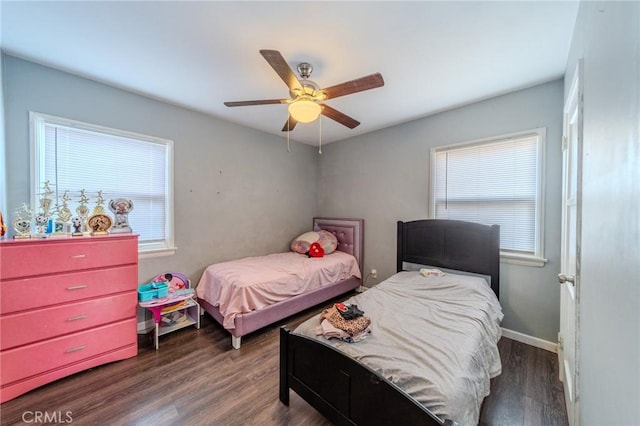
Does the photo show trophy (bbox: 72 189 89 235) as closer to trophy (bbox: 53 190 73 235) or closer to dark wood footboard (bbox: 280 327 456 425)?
trophy (bbox: 53 190 73 235)

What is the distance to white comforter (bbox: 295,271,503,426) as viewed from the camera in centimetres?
110

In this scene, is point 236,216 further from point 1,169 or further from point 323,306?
point 1,169

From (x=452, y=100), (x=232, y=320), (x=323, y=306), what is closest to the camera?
(x=232, y=320)

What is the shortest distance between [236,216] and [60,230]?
172cm

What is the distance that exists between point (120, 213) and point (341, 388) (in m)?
2.47

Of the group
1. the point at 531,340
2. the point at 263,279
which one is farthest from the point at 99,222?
the point at 531,340

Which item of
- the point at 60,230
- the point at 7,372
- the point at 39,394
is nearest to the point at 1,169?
the point at 60,230

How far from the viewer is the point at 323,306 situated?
3.32m

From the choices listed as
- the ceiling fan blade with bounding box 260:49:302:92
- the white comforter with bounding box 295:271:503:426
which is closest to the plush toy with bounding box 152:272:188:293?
the white comforter with bounding box 295:271:503:426

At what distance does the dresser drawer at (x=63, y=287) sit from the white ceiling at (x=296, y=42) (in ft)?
5.78

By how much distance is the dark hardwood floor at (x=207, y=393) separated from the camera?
60.7 inches

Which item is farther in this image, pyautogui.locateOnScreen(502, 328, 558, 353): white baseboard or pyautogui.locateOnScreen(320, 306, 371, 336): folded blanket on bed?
pyautogui.locateOnScreen(502, 328, 558, 353): white baseboard

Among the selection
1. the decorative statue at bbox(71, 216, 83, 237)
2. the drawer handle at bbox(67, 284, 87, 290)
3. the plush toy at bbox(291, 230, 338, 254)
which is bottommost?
the drawer handle at bbox(67, 284, 87, 290)

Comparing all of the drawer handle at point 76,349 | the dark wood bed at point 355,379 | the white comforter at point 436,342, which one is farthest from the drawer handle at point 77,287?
the white comforter at point 436,342
